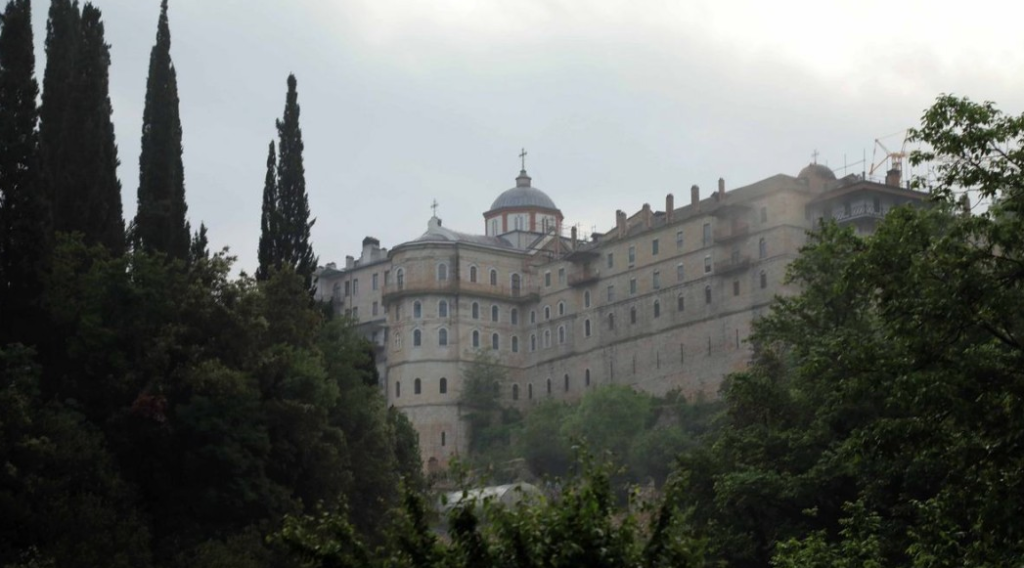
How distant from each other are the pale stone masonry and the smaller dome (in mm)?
127

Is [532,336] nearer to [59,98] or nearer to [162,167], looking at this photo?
[162,167]

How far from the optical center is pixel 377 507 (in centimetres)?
4788

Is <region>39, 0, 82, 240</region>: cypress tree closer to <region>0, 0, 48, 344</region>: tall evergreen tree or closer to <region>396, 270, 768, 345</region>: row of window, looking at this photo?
<region>0, 0, 48, 344</region>: tall evergreen tree

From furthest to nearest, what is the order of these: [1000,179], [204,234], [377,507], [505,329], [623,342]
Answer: [505,329] → [623,342] → [204,234] → [377,507] → [1000,179]

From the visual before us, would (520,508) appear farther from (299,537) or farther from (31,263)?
(31,263)

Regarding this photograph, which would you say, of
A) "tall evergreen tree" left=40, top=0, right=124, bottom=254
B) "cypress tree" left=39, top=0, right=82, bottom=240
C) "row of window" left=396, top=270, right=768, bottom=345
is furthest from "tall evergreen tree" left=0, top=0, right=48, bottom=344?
"row of window" left=396, top=270, right=768, bottom=345

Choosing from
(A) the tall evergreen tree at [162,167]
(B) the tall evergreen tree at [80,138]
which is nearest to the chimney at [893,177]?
(A) the tall evergreen tree at [162,167]

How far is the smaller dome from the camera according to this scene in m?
100

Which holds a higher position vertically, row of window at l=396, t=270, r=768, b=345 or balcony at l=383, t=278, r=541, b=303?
balcony at l=383, t=278, r=541, b=303

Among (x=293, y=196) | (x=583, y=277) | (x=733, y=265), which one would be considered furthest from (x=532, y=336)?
(x=293, y=196)

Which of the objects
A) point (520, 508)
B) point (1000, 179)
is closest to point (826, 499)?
point (1000, 179)

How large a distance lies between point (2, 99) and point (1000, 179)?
25.9 meters

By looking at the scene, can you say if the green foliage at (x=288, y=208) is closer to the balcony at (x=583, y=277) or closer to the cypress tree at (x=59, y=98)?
the cypress tree at (x=59, y=98)

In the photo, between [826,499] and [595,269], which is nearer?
[826,499]
